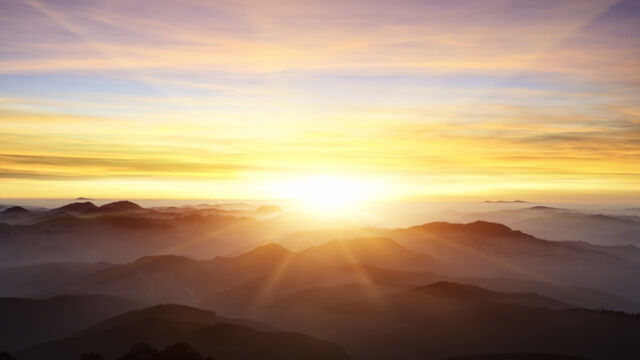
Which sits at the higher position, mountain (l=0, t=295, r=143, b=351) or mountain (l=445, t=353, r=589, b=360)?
mountain (l=445, t=353, r=589, b=360)

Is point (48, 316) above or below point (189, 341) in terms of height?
below

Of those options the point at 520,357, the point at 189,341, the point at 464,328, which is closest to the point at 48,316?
the point at 189,341

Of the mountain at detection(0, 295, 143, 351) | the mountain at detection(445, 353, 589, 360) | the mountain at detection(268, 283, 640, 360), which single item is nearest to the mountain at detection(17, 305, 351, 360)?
the mountain at detection(268, 283, 640, 360)

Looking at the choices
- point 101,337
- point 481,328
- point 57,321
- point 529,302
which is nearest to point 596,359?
point 481,328

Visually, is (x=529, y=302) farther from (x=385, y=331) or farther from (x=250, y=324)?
(x=250, y=324)

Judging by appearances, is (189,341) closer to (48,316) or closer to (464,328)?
(48,316)

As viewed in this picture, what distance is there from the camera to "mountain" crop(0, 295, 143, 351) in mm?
164000

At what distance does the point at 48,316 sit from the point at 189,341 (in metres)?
76.5

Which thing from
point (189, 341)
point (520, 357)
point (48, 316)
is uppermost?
point (189, 341)

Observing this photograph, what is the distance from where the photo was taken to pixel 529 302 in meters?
200

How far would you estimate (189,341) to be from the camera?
13425 centimetres

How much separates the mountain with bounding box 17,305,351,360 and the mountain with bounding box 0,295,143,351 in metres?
28.8

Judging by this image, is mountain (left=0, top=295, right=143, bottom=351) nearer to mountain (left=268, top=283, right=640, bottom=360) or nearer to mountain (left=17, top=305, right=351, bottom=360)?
mountain (left=17, top=305, right=351, bottom=360)

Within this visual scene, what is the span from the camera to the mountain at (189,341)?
420 feet
